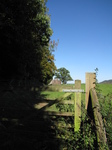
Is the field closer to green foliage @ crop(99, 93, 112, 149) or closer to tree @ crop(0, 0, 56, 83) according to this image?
green foliage @ crop(99, 93, 112, 149)

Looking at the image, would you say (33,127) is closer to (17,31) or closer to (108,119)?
(108,119)

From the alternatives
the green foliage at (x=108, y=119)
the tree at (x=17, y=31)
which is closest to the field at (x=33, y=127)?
the green foliage at (x=108, y=119)

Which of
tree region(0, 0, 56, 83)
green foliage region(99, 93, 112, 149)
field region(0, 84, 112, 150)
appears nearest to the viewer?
green foliage region(99, 93, 112, 149)

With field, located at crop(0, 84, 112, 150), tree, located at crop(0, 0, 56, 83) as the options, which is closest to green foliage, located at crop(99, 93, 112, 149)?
field, located at crop(0, 84, 112, 150)

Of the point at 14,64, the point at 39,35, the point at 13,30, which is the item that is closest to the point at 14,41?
the point at 13,30

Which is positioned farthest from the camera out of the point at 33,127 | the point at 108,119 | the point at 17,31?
the point at 17,31

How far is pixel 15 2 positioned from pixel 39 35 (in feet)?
10.9

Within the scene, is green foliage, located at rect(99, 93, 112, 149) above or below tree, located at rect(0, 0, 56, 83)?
below

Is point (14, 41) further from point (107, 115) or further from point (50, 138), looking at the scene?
point (107, 115)

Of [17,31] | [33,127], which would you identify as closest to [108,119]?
[33,127]

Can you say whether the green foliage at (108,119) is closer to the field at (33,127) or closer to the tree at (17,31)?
the field at (33,127)

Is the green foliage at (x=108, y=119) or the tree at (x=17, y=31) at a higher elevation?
the tree at (x=17, y=31)

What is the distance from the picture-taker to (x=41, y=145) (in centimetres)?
277

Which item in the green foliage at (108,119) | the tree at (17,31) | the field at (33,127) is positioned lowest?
the field at (33,127)
